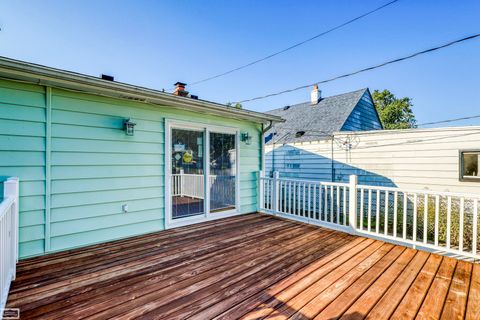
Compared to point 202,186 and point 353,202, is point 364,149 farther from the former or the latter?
point 202,186

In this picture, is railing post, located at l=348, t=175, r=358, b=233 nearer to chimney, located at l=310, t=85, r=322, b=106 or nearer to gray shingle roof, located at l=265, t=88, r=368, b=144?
gray shingle roof, located at l=265, t=88, r=368, b=144

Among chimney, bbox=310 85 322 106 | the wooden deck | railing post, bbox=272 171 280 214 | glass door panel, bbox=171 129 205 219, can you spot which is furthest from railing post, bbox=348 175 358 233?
chimney, bbox=310 85 322 106

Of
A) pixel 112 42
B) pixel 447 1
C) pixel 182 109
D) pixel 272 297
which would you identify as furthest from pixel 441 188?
pixel 112 42

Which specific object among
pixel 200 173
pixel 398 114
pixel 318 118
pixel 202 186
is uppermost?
pixel 398 114

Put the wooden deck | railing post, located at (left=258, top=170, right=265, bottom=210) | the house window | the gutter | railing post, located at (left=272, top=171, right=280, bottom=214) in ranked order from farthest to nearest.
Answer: railing post, located at (left=258, top=170, right=265, bottom=210) < the house window < railing post, located at (left=272, top=171, right=280, bottom=214) < the gutter < the wooden deck

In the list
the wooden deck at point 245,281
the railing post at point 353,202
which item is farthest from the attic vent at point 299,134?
the wooden deck at point 245,281

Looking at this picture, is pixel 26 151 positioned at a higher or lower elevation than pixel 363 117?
lower

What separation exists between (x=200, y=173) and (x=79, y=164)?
1.97m

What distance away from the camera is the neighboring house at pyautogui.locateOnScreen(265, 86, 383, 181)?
8188mm

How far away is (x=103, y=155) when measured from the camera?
3260mm

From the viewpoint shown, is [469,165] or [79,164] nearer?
[79,164]

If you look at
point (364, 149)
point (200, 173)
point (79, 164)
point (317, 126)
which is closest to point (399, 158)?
point (364, 149)

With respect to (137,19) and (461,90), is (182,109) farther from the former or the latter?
(461,90)

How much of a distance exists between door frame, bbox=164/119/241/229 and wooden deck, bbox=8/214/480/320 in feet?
2.24
